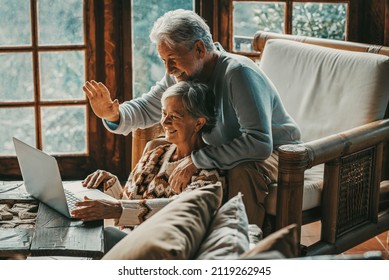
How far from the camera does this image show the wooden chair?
2.64m

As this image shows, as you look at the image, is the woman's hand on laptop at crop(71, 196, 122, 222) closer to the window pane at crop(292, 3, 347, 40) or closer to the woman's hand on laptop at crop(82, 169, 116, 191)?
the woman's hand on laptop at crop(82, 169, 116, 191)

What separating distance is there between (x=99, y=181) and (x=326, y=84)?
1.02m

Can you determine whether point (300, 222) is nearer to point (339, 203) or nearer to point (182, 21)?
point (339, 203)

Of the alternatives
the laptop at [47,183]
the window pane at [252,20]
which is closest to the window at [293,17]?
the window pane at [252,20]

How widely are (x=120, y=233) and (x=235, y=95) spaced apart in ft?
2.07

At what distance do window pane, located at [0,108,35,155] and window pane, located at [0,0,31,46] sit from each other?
326 millimetres

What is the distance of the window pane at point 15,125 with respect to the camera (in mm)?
3848

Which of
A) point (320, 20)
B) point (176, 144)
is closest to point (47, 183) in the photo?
point (176, 144)

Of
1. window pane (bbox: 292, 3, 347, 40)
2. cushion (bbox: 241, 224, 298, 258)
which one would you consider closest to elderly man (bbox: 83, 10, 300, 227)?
cushion (bbox: 241, 224, 298, 258)

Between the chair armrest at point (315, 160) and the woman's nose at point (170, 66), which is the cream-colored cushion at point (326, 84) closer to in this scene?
the chair armrest at point (315, 160)

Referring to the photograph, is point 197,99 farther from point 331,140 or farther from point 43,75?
point 43,75

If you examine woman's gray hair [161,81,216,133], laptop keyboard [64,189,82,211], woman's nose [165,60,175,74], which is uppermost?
woman's nose [165,60,175,74]

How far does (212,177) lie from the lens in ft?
8.60

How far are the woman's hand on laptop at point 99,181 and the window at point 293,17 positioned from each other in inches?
56.3
